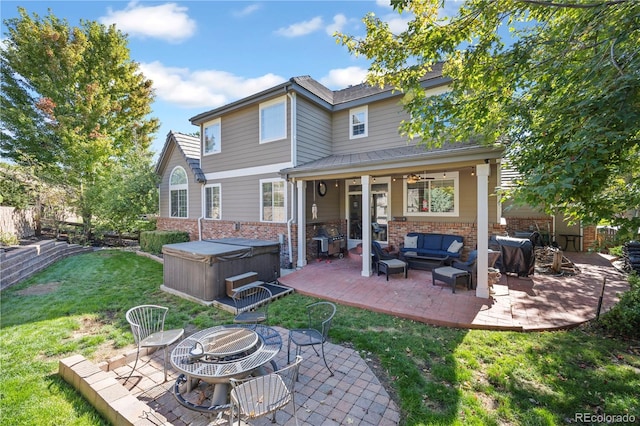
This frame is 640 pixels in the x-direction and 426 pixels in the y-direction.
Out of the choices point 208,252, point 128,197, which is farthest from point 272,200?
point 128,197

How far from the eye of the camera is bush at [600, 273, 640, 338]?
4.52m

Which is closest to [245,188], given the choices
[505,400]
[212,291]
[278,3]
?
[212,291]

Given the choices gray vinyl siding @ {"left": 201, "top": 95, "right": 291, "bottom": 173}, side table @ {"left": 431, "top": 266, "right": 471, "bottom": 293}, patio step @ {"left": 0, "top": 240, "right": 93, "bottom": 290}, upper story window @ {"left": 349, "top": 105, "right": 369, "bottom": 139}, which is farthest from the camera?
upper story window @ {"left": 349, "top": 105, "right": 369, "bottom": 139}

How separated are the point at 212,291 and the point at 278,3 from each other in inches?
297

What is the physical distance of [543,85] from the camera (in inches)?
179

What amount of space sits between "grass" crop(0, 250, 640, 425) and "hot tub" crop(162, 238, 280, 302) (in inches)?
18.9

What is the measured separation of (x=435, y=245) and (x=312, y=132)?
598cm

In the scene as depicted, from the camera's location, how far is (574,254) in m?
11.1

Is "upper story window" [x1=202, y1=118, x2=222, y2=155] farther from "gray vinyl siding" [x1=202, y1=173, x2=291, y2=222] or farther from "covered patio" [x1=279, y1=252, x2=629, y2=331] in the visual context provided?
"covered patio" [x1=279, y1=252, x2=629, y2=331]

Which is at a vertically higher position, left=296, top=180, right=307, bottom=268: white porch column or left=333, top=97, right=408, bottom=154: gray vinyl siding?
left=333, top=97, right=408, bottom=154: gray vinyl siding

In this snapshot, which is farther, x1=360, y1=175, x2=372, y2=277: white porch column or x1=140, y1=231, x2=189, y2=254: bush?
x1=140, y1=231, x2=189, y2=254: bush

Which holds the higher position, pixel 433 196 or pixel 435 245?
pixel 433 196

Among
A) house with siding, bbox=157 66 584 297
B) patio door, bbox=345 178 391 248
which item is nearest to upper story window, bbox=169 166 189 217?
house with siding, bbox=157 66 584 297

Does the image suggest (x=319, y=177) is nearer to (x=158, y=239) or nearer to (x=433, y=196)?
(x=433, y=196)
